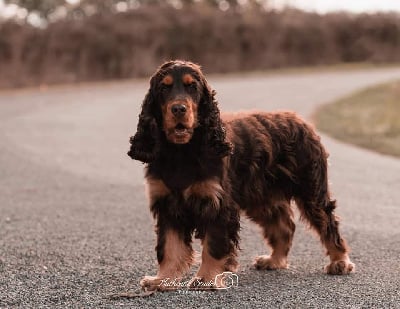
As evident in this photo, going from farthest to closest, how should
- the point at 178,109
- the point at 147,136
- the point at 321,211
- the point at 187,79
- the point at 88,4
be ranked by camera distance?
the point at 88,4
the point at 321,211
the point at 147,136
the point at 187,79
the point at 178,109

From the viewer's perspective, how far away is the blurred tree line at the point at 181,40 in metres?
37.8

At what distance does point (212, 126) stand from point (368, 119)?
16.5 meters

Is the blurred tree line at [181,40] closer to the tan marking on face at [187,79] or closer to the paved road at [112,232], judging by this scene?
the paved road at [112,232]

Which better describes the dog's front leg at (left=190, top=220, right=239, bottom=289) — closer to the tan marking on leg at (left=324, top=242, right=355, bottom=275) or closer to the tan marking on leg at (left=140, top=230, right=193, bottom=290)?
the tan marking on leg at (left=140, top=230, right=193, bottom=290)

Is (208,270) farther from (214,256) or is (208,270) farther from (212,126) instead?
(212,126)

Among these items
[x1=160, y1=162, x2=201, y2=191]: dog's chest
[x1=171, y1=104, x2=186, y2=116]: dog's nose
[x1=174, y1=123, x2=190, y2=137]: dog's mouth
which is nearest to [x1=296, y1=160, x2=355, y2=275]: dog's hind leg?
[x1=160, y1=162, x2=201, y2=191]: dog's chest

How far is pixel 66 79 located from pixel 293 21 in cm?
1625

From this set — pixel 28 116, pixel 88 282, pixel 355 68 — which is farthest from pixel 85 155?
pixel 355 68

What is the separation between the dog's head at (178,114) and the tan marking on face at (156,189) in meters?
0.17

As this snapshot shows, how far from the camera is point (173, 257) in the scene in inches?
235

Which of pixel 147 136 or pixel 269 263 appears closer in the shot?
pixel 147 136

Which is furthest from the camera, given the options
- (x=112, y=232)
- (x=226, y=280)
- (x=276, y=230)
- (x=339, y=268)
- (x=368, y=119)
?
(x=368, y=119)

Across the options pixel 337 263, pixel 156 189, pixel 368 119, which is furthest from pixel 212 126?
pixel 368 119

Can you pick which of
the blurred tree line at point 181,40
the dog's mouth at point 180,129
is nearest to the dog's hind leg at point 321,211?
the dog's mouth at point 180,129
